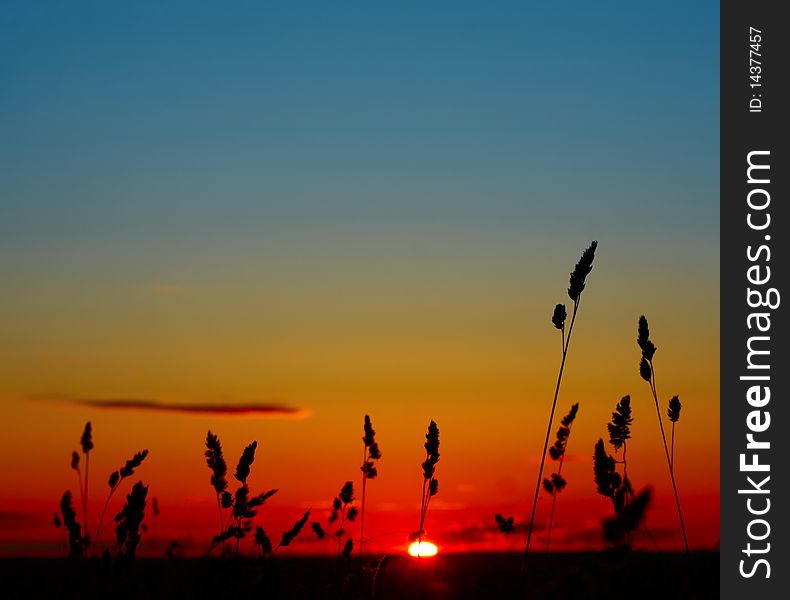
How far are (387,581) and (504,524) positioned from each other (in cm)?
124

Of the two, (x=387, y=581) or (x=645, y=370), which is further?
(x=645, y=370)

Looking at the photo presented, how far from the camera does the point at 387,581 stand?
21.9ft

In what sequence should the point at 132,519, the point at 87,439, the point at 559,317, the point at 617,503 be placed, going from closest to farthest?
the point at 617,503 < the point at 132,519 < the point at 559,317 < the point at 87,439

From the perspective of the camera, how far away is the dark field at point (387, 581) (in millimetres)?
3572

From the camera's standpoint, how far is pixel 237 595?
4438mm

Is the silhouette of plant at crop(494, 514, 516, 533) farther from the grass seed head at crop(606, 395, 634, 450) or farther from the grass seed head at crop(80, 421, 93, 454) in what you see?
the grass seed head at crop(80, 421, 93, 454)

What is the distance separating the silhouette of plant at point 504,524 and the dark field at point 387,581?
1.05 ft

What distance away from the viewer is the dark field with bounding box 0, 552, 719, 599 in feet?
11.7

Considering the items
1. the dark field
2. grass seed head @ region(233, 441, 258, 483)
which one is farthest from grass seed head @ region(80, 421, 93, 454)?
grass seed head @ region(233, 441, 258, 483)

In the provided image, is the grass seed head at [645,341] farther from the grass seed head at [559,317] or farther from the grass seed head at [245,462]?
the grass seed head at [245,462]

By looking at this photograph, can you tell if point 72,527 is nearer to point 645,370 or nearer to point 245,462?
point 245,462

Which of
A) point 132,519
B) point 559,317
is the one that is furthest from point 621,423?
point 132,519

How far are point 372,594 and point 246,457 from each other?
1.34 metres

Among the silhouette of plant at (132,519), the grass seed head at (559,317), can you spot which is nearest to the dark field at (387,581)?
the silhouette of plant at (132,519)
